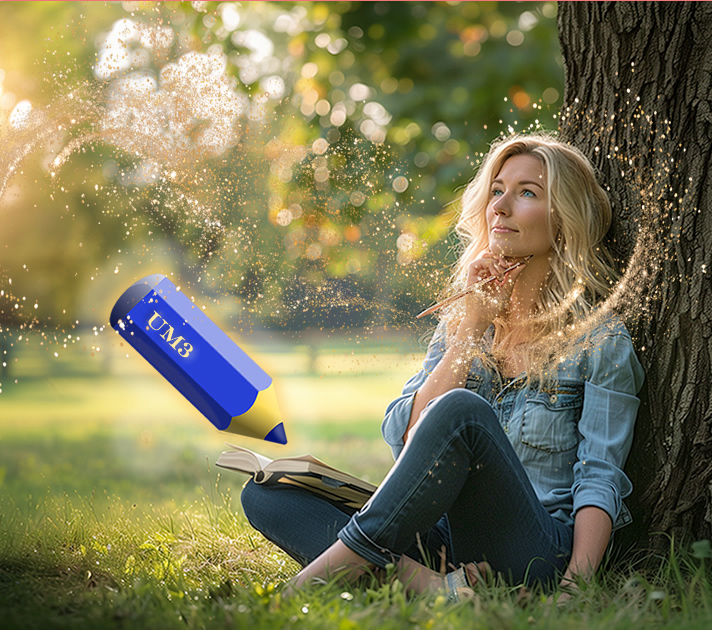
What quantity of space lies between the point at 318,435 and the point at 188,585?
16.1 feet

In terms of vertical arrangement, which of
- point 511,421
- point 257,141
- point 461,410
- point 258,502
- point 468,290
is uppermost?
point 257,141

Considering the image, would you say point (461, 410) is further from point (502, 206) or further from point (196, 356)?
point (196, 356)

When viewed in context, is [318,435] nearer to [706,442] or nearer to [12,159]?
[12,159]

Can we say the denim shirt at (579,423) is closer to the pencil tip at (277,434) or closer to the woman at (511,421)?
the woman at (511,421)

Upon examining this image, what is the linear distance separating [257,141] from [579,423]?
264cm

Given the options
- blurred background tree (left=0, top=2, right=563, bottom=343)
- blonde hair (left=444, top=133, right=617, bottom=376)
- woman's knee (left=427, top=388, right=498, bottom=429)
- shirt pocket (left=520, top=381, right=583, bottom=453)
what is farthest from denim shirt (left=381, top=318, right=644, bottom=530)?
blurred background tree (left=0, top=2, right=563, bottom=343)

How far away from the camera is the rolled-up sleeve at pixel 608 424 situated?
1.79m

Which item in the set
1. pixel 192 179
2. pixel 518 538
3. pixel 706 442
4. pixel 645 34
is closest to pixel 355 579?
pixel 518 538

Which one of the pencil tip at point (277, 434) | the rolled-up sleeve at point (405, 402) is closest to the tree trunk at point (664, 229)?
the rolled-up sleeve at point (405, 402)

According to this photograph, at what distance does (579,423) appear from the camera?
190cm

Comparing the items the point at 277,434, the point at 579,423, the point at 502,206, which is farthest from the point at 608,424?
the point at 277,434

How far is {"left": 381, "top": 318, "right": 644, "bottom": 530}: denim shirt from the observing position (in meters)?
1.84

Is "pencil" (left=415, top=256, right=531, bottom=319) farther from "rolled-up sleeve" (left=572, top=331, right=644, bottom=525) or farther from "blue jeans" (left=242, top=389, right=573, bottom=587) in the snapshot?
"blue jeans" (left=242, top=389, right=573, bottom=587)

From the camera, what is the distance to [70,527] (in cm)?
249
